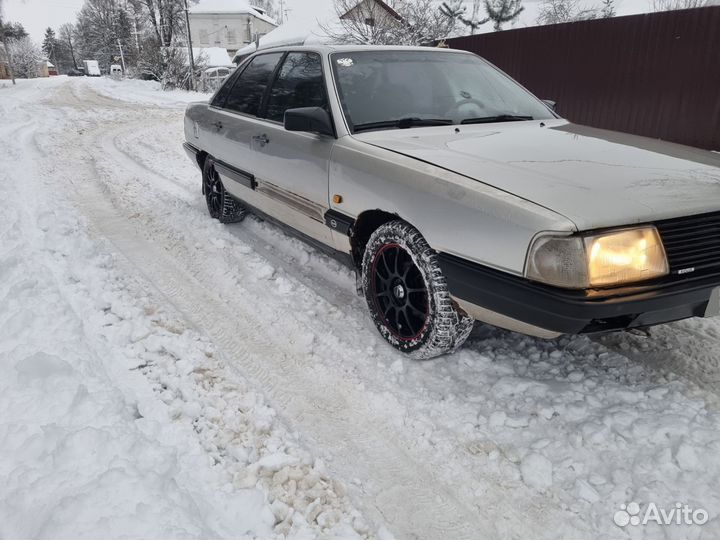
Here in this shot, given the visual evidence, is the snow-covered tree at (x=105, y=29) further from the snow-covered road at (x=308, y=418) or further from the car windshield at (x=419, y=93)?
the snow-covered road at (x=308, y=418)

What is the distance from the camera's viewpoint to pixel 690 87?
26.6ft

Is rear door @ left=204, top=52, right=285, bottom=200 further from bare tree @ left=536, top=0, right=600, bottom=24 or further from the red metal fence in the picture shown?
bare tree @ left=536, top=0, right=600, bottom=24

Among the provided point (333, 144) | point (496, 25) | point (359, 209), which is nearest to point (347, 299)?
point (359, 209)

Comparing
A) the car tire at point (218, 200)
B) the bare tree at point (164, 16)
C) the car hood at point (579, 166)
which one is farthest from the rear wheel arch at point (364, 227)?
the bare tree at point (164, 16)

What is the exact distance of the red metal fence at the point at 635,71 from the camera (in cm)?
793

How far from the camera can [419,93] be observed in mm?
3328

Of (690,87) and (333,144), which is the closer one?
(333,144)

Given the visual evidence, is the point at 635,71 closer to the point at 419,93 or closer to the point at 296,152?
the point at 419,93

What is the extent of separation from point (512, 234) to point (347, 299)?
1640 millimetres

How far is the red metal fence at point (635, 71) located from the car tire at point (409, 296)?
7.54 metres

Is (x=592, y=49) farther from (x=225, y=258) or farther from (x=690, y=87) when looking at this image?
(x=225, y=258)

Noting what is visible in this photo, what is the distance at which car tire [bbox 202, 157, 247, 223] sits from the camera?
495 centimetres

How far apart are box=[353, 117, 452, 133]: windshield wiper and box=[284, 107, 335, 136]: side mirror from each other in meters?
0.17

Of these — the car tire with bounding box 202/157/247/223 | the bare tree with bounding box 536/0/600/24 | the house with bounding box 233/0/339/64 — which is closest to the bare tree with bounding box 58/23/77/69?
the house with bounding box 233/0/339/64
